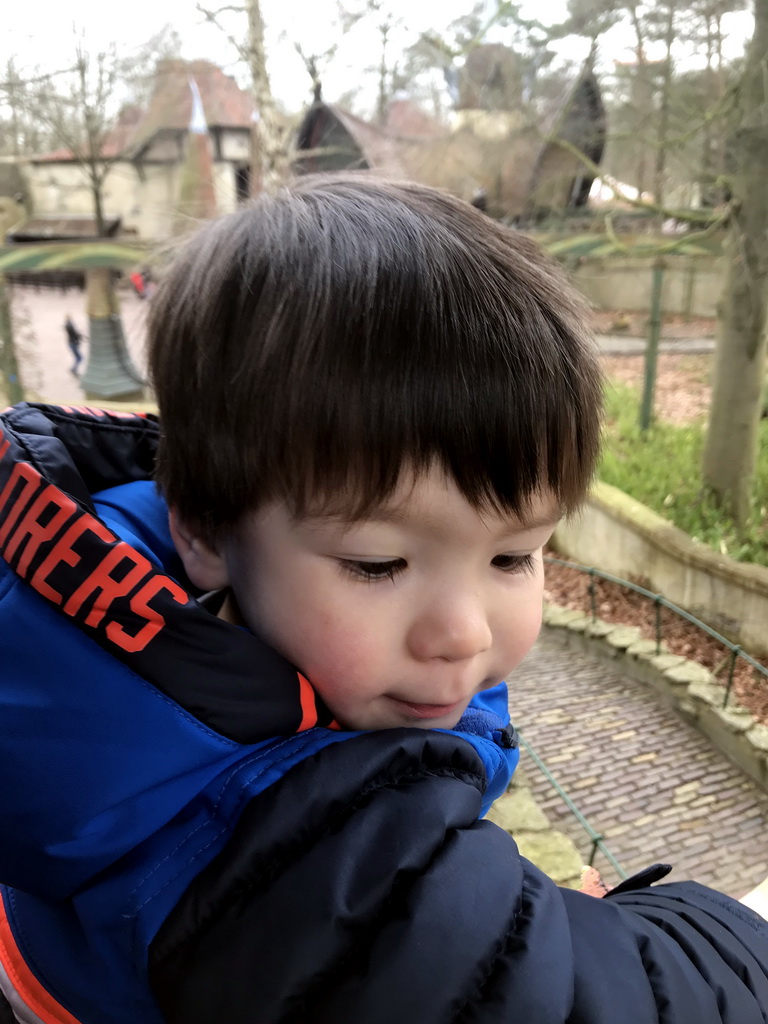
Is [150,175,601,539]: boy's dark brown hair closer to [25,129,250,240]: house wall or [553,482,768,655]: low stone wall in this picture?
[553,482,768,655]: low stone wall

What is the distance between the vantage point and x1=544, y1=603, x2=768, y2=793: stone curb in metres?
3.92

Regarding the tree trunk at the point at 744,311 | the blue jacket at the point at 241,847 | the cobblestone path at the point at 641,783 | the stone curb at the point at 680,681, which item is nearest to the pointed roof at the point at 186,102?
the tree trunk at the point at 744,311

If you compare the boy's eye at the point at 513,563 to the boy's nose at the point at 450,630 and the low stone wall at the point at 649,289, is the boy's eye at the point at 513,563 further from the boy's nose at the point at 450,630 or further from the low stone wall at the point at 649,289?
the low stone wall at the point at 649,289

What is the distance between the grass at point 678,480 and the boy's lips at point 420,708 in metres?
4.55

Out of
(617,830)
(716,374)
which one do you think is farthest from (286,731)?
(716,374)

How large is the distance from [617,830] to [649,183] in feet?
25.3

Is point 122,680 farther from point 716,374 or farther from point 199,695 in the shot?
point 716,374

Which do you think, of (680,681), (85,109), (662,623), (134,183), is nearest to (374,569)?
(680,681)

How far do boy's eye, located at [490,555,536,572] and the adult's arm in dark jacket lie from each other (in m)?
0.23

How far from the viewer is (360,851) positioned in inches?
26.8

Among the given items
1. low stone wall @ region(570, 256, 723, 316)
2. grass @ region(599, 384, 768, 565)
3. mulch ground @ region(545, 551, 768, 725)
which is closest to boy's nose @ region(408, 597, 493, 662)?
mulch ground @ region(545, 551, 768, 725)

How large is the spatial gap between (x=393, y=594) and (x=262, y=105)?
338 inches

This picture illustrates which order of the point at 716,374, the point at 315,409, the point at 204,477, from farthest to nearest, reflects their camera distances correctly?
the point at 716,374, the point at 204,477, the point at 315,409

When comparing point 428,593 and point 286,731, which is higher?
point 428,593
